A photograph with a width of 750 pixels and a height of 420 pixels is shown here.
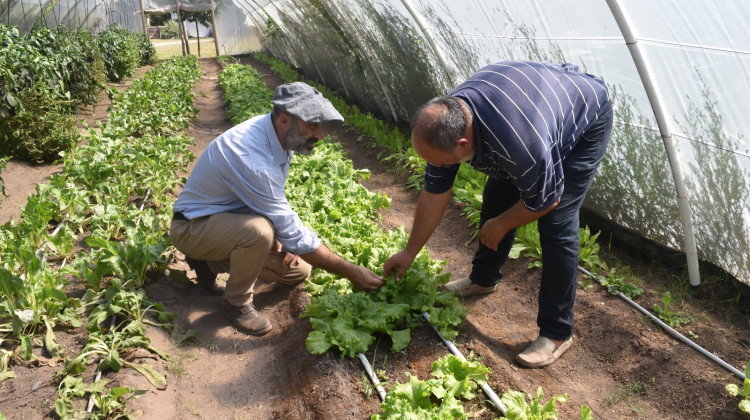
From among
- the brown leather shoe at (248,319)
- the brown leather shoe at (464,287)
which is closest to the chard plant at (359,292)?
the brown leather shoe at (464,287)

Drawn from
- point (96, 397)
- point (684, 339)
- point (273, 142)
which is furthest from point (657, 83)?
point (96, 397)

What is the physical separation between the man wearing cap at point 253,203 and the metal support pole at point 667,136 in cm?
177

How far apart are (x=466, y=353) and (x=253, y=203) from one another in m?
1.44

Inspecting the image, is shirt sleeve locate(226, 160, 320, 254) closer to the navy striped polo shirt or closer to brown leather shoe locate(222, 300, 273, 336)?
brown leather shoe locate(222, 300, 273, 336)

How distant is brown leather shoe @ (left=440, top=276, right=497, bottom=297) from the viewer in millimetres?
3711

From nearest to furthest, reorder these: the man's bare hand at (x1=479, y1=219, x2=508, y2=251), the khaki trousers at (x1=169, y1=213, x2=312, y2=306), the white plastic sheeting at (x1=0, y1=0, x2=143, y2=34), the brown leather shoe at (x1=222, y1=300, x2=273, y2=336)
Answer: the man's bare hand at (x1=479, y1=219, x2=508, y2=251), the khaki trousers at (x1=169, y1=213, x2=312, y2=306), the brown leather shoe at (x1=222, y1=300, x2=273, y2=336), the white plastic sheeting at (x1=0, y1=0, x2=143, y2=34)

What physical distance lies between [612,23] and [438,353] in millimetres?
2309

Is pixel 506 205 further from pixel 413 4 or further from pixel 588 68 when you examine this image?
pixel 413 4

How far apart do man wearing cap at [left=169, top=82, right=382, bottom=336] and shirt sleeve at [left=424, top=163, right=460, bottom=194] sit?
565 mm

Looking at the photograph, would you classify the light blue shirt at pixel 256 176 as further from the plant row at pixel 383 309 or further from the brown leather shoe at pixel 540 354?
the brown leather shoe at pixel 540 354

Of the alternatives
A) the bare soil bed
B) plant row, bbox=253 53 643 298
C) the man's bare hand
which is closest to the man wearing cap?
the bare soil bed

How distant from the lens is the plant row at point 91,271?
2.90m

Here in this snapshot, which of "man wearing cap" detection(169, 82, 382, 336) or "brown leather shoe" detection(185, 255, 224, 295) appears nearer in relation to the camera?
"man wearing cap" detection(169, 82, 382, 336)

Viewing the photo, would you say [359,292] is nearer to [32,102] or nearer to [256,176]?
[256,176]
